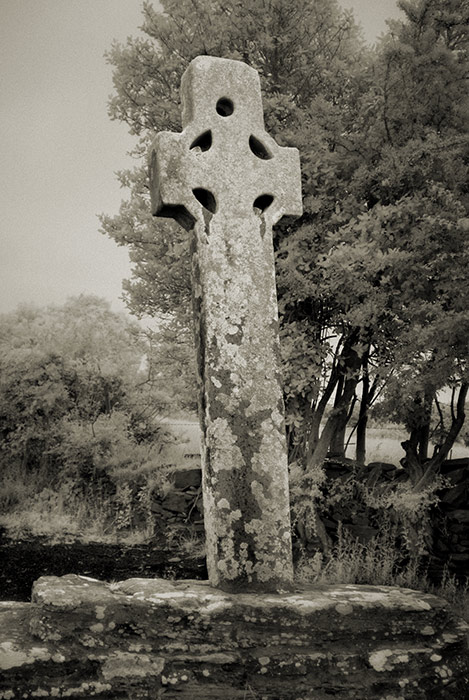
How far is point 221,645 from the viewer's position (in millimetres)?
2416

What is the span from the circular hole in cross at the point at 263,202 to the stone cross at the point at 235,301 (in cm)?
1

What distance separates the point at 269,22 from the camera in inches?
289

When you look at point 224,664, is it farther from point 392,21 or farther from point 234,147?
point 392,21

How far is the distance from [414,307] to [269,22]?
169 inches

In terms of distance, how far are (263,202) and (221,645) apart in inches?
94.5

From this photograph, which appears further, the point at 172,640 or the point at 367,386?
the point at 367,386

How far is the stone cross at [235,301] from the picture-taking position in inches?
111

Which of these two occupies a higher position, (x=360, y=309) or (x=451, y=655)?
(x=360, y=309)

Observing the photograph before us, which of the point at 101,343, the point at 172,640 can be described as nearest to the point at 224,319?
the point at 172,640

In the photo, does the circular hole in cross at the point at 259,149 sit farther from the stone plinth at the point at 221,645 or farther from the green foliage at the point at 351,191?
the green foliage at the point at 351,191

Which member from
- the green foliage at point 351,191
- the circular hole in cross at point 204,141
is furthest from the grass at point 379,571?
the circular hole in cross at point 204,141

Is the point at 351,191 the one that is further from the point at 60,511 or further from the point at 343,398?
the point at 60,511

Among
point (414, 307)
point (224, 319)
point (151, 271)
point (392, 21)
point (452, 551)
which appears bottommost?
point (452, 551)

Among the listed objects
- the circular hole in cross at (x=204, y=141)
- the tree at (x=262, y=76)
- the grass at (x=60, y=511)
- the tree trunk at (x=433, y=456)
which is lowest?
the grass at (x=60, y=511)
